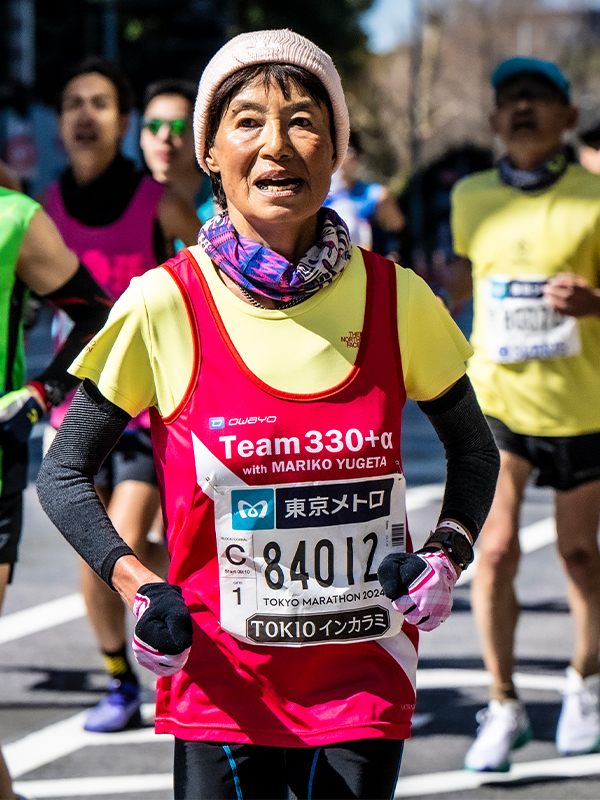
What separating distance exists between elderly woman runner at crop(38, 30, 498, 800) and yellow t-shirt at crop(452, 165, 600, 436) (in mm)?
2399

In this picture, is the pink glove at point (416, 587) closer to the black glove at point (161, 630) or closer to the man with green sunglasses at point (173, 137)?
the black glove at point (161, 630)

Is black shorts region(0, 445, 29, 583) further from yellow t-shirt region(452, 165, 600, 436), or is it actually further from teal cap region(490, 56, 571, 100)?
teal cap region(490, 56, 571, 100)

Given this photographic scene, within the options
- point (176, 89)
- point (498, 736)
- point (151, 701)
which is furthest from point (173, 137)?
point (498, 736)

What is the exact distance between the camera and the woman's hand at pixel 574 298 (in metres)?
4.38

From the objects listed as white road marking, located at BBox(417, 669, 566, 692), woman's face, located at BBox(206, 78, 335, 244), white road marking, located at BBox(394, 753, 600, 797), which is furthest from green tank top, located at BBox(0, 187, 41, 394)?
white road marking, located at BBox(417, 669, 566, 692)

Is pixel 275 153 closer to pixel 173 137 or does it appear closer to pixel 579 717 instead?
pixel 579 717

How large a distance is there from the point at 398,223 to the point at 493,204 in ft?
10.8

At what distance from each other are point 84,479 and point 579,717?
2.89 metres

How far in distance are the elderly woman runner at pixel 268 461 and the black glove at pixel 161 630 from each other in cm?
12

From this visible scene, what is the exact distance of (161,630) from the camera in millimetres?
2135

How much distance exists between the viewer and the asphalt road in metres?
4.31

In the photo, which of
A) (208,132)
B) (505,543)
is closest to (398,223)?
(505,543)

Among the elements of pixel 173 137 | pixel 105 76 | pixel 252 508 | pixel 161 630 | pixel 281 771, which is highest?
pixel 105 76

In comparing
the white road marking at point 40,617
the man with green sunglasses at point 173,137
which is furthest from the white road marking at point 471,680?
the man with green sunglasses at point 173,137
